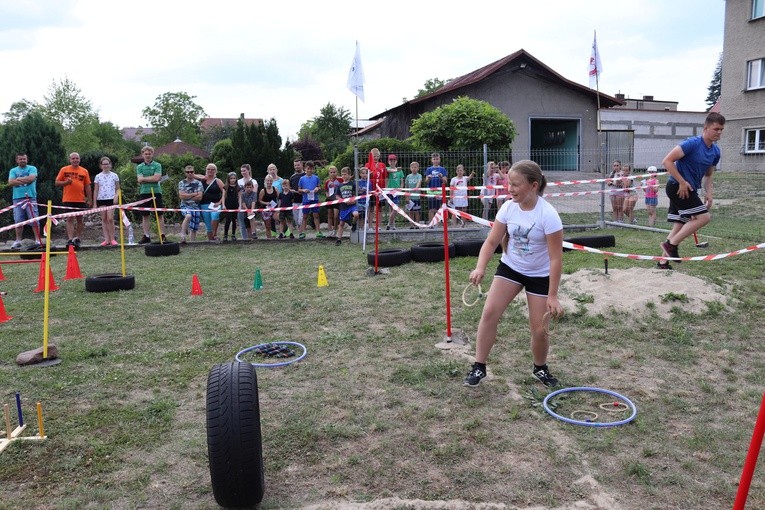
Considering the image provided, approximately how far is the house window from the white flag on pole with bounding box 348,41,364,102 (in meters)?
19.8

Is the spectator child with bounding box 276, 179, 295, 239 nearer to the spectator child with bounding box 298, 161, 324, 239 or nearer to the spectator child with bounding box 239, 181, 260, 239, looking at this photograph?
the spectator child with bounding box 298, 161, 324, 239

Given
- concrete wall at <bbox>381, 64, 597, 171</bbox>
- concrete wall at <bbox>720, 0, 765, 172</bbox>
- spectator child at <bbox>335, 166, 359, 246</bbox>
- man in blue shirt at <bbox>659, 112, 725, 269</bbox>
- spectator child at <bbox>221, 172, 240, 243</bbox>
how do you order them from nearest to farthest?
man in blue shirt at <bbox>659, 112, 725, 269</bbox> → spectator child at <bbox>335, 166, 359, 246</bbox> → spectator child at <bbox>221, 172, 240, 243</bbox> → concrete wall at <bbox>381, 64, 597, 171</bbox> → concrete wall at <bbox>720, 0, 765, 172</bbox>

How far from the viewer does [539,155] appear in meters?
16.3

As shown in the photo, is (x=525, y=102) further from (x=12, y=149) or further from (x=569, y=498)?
(x=569, y=498)

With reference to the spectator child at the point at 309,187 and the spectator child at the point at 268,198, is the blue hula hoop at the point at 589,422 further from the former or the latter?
the spectator child at the point at 268,198

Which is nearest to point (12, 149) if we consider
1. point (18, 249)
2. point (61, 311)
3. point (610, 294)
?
point (18, 249)

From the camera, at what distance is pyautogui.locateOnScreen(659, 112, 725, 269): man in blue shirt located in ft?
23.7

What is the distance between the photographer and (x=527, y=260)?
168 inches

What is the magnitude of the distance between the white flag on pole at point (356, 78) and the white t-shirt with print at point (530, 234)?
11562 mm

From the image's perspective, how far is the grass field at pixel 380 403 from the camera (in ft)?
10.4

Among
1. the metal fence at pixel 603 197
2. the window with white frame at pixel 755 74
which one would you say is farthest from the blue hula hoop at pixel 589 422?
the window with white frame at pixel 755 74

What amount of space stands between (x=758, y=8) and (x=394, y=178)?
23290 mm

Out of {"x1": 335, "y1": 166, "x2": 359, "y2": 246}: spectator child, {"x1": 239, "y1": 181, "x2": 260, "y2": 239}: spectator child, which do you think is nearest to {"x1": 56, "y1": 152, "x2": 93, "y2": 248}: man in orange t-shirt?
{"x1": 239, "y1": 181, "x2": 260, "y2": 239}: spectator child

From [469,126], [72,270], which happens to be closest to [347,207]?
[469,126]
